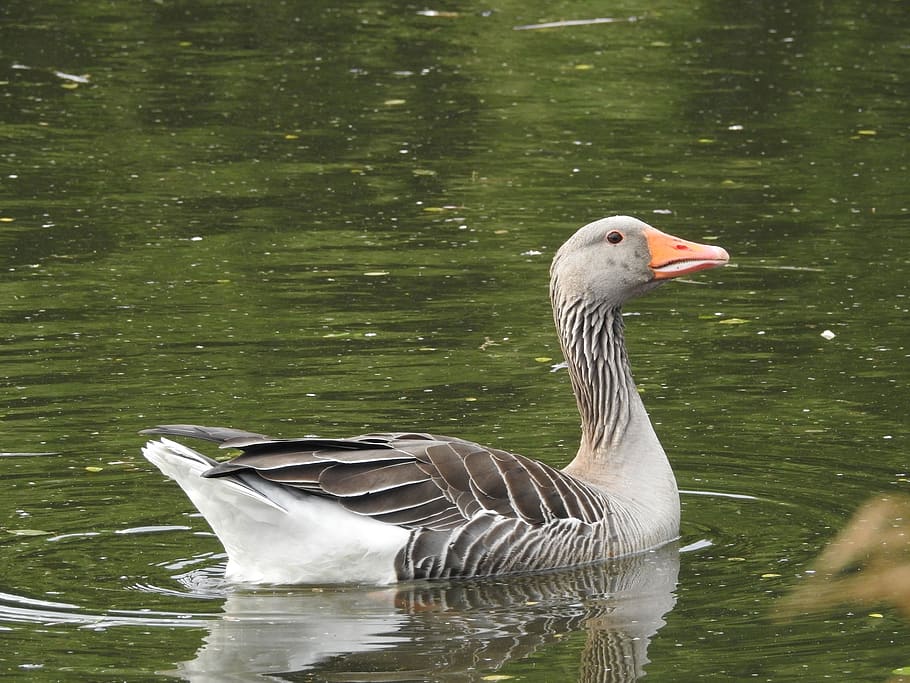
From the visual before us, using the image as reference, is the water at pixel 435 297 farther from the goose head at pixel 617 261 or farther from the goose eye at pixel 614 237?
the goose eye at pixel 614 237

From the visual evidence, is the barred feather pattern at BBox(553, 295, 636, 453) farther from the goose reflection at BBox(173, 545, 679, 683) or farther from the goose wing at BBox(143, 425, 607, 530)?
the goose reflection at BBox(173, 545, 679, 683)

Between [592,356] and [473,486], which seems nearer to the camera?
[473,486]

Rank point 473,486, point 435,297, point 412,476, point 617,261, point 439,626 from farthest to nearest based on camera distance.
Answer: point 435,297 → point 617,261 → point 473,486 → point 412,476 → point 439,626

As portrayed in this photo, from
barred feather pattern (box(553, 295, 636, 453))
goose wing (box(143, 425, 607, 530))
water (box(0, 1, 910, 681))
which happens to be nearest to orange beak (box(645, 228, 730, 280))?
barred feather pattern (box(553, 295, 636, 453))

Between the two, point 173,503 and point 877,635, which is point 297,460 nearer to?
point 173,503

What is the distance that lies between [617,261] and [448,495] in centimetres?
181

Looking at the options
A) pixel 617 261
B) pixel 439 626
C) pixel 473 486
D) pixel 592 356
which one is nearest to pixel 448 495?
pixel 473 486

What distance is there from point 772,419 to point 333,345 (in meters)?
3.15

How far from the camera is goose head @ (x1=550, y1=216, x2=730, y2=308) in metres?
10.5

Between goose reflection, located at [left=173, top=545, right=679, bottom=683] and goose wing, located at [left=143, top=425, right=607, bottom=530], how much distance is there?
13.6 inches

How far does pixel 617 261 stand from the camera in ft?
34.5

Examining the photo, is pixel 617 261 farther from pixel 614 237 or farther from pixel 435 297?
pixel 435 297

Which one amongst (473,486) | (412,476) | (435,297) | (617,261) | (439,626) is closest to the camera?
(439,626)

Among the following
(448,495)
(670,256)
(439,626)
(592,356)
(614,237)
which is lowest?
(439,626)
